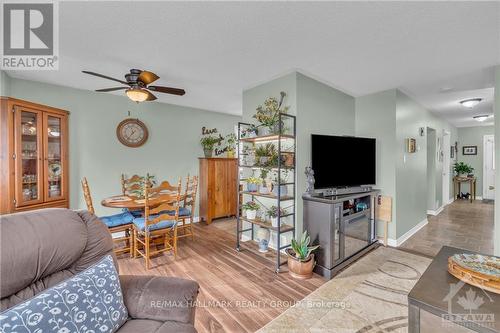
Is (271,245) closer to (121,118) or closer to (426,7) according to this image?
(426,7)

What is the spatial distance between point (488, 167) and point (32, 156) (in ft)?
34.6

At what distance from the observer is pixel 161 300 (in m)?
1.17

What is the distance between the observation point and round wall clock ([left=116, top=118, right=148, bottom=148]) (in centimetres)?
379

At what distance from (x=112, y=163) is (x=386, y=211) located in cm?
445

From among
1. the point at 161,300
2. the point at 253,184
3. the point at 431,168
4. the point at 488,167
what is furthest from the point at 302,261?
the point at 488,167

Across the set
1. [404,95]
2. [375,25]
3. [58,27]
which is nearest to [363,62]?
[375,25]

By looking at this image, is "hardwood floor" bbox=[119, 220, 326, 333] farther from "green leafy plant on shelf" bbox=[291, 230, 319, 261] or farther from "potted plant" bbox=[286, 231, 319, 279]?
"green leafy plant on shelf" bbox=[291, 230, 319, 261]

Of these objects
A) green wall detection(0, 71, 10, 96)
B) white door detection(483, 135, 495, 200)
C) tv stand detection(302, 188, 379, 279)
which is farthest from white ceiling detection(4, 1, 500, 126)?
white door detection(483, 135, 495, 200)

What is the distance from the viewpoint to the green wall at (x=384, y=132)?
10.8 ft

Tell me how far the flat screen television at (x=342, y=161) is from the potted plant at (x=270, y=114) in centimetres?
51

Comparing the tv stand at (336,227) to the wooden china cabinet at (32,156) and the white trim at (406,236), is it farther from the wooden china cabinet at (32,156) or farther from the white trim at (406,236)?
the wooden china cabinet at (32,156)

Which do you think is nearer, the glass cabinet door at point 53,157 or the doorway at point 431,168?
the glass cabinet door at point 53,157

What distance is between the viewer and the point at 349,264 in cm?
269

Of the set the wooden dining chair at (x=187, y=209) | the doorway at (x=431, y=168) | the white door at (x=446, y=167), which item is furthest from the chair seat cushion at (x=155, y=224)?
the white door at (x=446, y=167)
